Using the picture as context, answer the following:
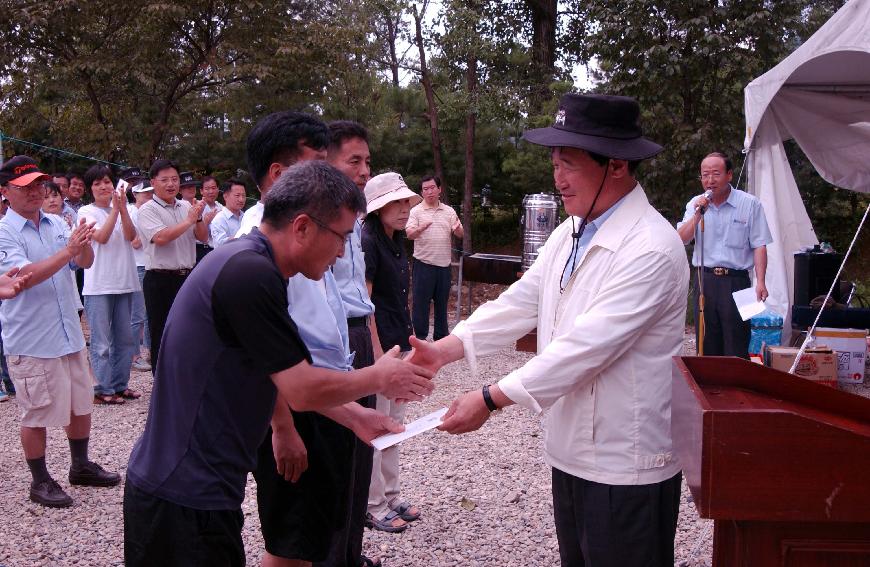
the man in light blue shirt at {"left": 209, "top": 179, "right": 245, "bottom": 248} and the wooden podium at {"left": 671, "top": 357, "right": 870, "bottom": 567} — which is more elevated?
the man in light blue shirt at {"left": 209, "top": 179, "right": 245, "bottom": 248}

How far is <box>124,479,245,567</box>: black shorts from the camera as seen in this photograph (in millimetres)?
2049

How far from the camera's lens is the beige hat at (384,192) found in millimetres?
4195

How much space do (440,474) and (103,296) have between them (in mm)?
3681

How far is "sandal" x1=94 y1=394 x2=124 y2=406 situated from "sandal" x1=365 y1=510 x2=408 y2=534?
12.1 ft

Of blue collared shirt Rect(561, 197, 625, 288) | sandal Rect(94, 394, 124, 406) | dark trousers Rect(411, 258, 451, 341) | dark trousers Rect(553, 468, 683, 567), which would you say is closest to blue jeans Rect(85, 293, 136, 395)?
sandal Rect(94, 394, 124, 406)

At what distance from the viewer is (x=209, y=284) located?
2.00 metres

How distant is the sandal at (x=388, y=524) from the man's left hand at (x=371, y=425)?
5.92 ft

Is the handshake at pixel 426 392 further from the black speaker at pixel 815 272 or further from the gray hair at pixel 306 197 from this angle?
the black speaker at pixel 815 272

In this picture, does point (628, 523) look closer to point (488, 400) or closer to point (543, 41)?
point (488, 400)

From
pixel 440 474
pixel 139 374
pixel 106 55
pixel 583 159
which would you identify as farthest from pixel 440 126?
pixel 583 159

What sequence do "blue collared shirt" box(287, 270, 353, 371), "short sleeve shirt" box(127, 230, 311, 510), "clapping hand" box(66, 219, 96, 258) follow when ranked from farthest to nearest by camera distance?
"clapping hand" box(66, 219, 96, 258)
"blue collared shirt" box(287, 270, 353, 371)
"short sleeve shirt" box(127, 230, 311, 510)

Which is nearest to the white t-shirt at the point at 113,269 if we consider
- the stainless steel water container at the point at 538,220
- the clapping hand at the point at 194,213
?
the clapping hand at the point at 194,213

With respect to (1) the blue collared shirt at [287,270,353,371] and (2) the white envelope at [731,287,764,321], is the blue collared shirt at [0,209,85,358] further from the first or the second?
(2) the white envelope at [731,287,764,321]

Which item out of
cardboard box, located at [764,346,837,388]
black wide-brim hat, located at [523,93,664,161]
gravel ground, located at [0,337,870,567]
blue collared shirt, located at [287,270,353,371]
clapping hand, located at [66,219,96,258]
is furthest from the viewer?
cardboard box, located at [764,346,837,388]
